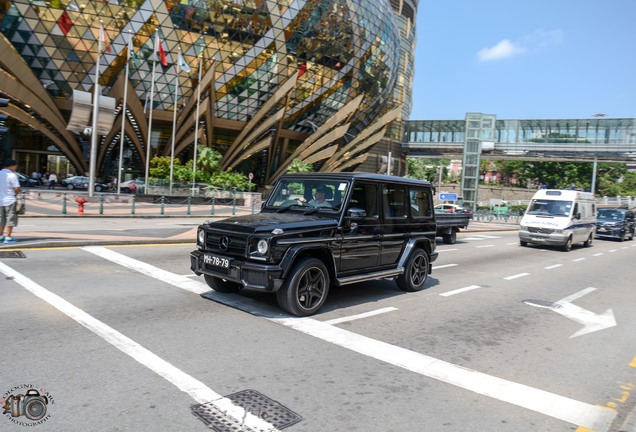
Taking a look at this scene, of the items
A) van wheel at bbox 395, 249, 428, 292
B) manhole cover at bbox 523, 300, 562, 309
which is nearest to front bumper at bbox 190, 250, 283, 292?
van wheel at bbox 395, 249, 428, 292

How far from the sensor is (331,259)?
6.32 metres

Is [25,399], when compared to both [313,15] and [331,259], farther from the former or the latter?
[313,15]

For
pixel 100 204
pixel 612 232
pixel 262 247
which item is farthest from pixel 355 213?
pixel 612 232

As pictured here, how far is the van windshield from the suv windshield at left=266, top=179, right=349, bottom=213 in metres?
14.8

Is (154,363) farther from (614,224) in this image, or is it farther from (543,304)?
(614,224)

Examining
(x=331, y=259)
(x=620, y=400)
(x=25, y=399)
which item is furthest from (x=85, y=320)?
(x=620, y=400)

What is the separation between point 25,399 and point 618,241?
3061cm

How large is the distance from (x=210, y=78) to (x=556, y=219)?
39.5 m

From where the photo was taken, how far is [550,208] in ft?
60.8

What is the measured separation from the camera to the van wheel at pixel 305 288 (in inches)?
228

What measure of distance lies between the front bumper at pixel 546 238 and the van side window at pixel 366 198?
1335cm

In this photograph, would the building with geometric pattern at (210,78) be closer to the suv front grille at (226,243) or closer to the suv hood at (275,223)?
the suv front grille at (226,243)

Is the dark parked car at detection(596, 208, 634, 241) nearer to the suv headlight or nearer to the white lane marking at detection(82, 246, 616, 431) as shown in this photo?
the white lane marking at detection(82, 246, 616, 431)

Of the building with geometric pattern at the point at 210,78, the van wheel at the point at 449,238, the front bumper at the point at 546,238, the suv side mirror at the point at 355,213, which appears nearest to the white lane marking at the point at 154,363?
the suv side mirror at the point at 355,213
